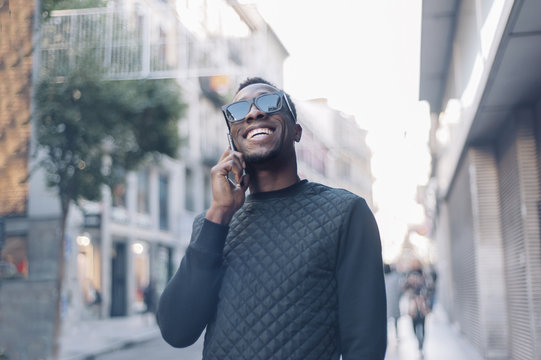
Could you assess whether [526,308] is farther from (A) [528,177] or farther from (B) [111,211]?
(B) [111,211]

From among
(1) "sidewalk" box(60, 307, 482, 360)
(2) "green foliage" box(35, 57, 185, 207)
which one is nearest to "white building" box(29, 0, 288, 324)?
(2) "green foliage" box(35, 57, 185, 207)

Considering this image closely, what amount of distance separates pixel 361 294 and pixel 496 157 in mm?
10920

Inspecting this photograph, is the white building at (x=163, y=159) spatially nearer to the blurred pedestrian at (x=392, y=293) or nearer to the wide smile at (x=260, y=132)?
the blurred pedestrian at (x=392, y=293)

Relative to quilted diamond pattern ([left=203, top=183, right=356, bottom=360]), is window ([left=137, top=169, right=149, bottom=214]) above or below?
above

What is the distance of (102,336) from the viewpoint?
20219 millimetres

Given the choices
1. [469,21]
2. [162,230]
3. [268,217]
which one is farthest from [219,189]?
[162,230]

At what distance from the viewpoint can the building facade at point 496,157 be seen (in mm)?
7703

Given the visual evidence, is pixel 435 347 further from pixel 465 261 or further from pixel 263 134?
pixel 263 134

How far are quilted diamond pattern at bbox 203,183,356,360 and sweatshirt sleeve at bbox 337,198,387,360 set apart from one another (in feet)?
0.14

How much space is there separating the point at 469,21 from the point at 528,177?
2.88 metres

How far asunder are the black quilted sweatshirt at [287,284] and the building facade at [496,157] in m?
4.33

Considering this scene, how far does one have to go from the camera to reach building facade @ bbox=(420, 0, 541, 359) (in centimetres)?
770

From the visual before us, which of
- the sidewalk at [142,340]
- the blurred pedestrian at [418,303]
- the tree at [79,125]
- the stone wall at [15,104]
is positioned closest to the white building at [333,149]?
the sidewalk at [142,340]

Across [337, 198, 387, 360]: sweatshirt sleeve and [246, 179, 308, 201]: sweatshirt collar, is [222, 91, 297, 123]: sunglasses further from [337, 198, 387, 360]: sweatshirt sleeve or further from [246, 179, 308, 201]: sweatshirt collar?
[337, 198, 387, 360]: sweatshirt sleeve
